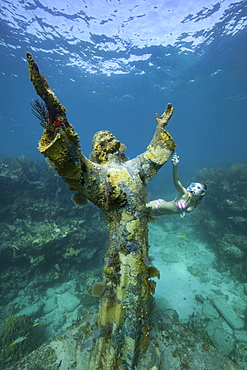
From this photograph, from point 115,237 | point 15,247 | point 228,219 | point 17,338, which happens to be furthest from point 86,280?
point 228,219

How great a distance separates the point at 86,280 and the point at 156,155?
21.8 feet

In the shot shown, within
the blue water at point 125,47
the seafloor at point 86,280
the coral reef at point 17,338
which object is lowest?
the coral reef at point 17,338

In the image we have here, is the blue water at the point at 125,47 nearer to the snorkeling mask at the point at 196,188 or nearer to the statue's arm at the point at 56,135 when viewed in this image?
the snorkeling mask at the point at 196,188

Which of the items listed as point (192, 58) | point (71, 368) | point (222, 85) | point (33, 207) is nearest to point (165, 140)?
point (71, 368)

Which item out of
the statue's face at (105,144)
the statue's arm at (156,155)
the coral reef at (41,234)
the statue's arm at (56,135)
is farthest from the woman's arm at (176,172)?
the coral reef at (41,234)

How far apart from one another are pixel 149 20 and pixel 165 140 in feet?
69.6

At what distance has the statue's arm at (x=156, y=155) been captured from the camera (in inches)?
111

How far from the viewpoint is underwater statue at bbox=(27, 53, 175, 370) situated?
69.1 inches

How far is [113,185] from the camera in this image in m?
2.30

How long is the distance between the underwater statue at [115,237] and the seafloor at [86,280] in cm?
46

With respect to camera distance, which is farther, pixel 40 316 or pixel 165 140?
pixel 40 316

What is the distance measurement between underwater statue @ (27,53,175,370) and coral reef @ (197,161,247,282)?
24.5ft

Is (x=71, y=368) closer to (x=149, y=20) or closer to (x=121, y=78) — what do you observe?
(x=149, y=20)

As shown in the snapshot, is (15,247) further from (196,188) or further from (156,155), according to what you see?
(196,188)
